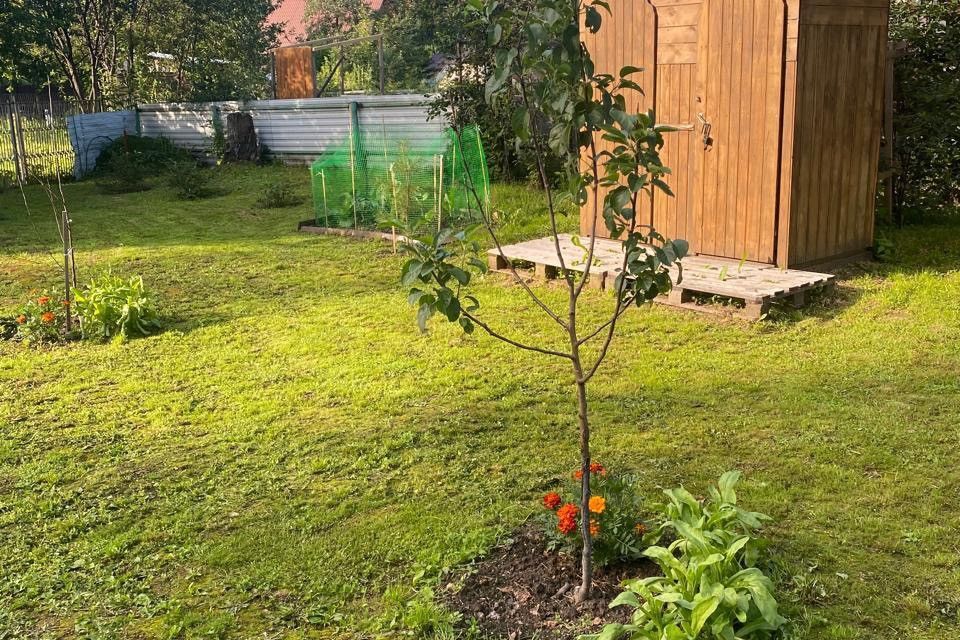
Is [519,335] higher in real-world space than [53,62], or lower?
lower

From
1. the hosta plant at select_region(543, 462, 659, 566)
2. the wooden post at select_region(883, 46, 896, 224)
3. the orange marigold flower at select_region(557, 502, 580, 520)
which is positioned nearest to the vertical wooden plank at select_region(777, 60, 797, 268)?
the wooden post at select_region(883, 46, 896, 224)

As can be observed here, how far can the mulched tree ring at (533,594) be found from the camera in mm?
3229

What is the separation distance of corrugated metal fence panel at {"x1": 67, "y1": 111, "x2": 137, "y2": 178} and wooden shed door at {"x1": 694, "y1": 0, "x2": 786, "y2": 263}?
1405 centimetres

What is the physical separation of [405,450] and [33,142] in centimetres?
1475

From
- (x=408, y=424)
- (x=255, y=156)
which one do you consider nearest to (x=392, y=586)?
(x=408, y=424)

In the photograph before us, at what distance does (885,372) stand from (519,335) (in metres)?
2.45

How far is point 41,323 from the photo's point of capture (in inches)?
281

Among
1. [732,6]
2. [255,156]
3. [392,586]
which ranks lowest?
[392,586]

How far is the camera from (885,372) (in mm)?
5730

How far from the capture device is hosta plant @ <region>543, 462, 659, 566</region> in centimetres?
350

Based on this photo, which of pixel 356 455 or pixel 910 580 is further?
pixel 356 455

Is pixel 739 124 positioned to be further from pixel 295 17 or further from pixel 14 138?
pixel 295 17

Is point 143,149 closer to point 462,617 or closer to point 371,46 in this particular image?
point 371,46

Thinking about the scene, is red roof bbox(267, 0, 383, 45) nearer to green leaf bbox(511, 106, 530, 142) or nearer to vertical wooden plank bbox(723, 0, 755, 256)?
vertical wooden plank bbox(723, 0, 755, 256)
